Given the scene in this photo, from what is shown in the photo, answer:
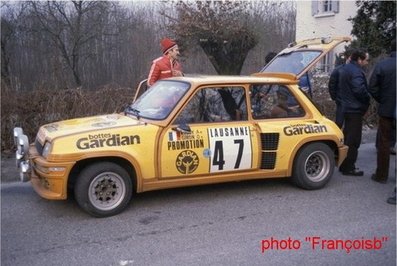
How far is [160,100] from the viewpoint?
562 cm

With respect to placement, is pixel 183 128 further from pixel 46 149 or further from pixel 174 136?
pixel 46 149

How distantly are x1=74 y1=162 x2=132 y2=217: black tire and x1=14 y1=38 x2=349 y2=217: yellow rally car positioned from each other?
0.03 ft

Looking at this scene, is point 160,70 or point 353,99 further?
point 160,70

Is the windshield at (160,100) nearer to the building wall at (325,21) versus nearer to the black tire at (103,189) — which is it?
the black tire at (103,189)

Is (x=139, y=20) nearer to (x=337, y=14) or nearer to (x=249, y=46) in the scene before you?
(x=249, y=46)

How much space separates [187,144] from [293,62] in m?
3.09

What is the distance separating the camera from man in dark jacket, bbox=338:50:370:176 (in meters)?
6.36

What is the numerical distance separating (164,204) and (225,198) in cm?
74

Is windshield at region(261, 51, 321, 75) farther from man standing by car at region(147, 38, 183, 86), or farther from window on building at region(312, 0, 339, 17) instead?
window on building at region(312, 0, 339, 17)

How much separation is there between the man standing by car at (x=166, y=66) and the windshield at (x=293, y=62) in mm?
1755

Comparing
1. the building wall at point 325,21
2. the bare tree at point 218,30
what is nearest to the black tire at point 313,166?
the bare tree at point 218,30

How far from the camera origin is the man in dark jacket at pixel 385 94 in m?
5.89
